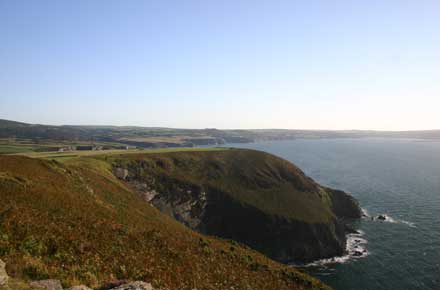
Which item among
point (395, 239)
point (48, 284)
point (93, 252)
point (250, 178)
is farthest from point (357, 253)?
point (48, 284)

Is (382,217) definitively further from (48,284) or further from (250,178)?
(48,284)

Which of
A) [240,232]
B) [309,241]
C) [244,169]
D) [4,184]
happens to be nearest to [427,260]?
[309,241]

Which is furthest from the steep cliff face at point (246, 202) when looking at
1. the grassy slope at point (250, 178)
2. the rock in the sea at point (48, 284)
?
the rock in the sea at point (48, 284)

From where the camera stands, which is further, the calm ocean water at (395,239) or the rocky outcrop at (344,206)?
the rocky outcrop at (344,206)

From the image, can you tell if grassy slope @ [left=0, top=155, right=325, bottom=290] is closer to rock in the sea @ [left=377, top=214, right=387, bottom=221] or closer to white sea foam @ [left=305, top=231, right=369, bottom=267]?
white sea foam @ [left=305, top=231, right=369, bottom=267]

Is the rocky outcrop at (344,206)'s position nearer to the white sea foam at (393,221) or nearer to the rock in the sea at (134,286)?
the white sea foam at (393,221)

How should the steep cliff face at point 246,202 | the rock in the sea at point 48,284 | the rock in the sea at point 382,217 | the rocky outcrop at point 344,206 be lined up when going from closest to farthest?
the rock in the sea at point 48,284
the steep cliff face at point 246,202
the rock in the sea at point 382,217
the rocky outcrop at point 344,206
